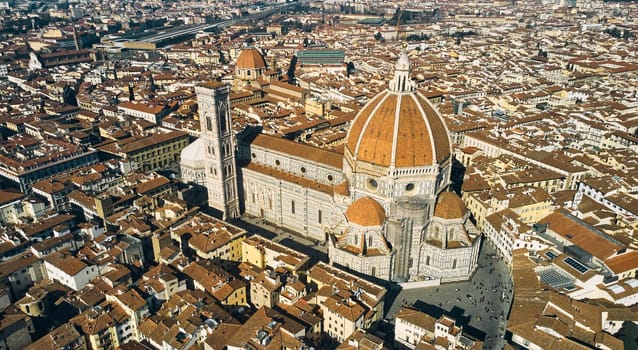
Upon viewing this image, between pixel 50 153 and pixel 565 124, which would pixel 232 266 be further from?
pixel 565 124

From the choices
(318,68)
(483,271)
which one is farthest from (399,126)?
(318,68)

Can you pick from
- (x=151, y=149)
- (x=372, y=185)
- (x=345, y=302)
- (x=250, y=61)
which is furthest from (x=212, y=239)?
(x=250, y=61)

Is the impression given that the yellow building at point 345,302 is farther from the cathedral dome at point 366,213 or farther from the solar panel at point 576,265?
the solar panel at point 576,265

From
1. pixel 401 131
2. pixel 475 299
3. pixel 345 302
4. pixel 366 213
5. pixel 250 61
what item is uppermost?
pixel 401 131

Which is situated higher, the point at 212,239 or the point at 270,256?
the point at 212,239

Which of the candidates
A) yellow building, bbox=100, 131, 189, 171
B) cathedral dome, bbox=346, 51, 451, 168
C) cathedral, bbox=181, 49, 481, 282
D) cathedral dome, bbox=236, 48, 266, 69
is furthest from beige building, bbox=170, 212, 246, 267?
cathedral dome, bbox=236, 48, 266, 69

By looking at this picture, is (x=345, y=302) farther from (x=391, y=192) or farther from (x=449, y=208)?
(x=449, y=208)

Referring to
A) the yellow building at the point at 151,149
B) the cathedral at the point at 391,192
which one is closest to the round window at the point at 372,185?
the cathedral at the point at 391,192

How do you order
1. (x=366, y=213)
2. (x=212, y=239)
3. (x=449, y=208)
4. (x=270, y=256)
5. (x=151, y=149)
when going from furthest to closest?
(x=151, y=149) < (x=212, y=239) < (x=449, y=208) < (x=270, y=256) < (x=366, y=213)
